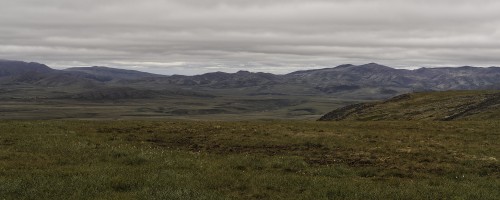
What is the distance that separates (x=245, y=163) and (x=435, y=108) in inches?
3336

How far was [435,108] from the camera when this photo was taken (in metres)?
98.5

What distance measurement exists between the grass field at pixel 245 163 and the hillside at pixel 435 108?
4742cm

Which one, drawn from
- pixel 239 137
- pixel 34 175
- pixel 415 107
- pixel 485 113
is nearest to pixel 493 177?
pixel 239 137

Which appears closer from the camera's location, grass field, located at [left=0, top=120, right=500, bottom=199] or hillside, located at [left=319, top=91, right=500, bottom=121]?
grass field, located at [left=0, top=120, right=500, bottom=199]

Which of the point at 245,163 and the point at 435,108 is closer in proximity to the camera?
the point at 245,163

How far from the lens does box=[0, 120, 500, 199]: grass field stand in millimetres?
17672

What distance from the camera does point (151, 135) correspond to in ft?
117

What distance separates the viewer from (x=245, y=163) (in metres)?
24.0

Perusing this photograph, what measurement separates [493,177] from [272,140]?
15.2m

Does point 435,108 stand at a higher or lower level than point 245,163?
lower

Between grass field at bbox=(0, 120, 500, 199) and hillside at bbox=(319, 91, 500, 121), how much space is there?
47418mm

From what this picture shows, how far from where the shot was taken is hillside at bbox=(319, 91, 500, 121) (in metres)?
82.1

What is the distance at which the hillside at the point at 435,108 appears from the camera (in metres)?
82.1

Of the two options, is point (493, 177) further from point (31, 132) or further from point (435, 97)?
point (435, 97)
